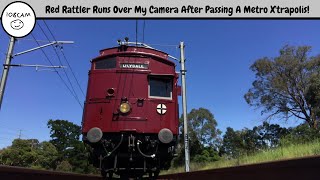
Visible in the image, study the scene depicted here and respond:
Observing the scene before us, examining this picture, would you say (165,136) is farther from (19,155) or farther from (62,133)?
(62,133)

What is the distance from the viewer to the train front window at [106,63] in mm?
10456

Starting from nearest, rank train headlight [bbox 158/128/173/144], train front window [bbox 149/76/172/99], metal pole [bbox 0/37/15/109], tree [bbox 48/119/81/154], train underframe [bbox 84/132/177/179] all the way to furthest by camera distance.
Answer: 1. train headlight [bbox 158/128/173/144]
2. train underframe [bbox 84/132/177/179]
3. train front window [bbox 149/76/172/99]
4. metal pole [bbox 0/37/15/109]
5. tree [bbox 48/119/81/154]

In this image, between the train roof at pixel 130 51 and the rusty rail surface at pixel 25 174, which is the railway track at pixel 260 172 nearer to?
the rusty rail surface at pixel 25 174

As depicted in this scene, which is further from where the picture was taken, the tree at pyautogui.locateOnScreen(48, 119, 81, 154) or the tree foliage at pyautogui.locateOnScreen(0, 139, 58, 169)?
the tree at pyautogui.locateOnScreen(48, 119, 81, 154)

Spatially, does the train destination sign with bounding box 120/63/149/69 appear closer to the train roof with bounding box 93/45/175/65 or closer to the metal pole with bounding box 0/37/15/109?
the train roof with bounding box 93/45/175/65

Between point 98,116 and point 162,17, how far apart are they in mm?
4022

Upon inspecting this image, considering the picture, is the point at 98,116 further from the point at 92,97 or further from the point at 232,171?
the point at 232,171

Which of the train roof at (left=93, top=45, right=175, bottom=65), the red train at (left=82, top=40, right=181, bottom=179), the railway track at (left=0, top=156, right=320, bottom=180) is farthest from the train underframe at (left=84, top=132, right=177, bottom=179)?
the railway track at (left=0, top=156, right=320, bottom=180)

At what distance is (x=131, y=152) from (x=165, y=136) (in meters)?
0.98

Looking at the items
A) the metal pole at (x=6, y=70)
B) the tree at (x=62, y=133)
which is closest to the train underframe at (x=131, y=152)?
the metal pole at (x=6, y=70)

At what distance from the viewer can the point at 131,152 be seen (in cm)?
986

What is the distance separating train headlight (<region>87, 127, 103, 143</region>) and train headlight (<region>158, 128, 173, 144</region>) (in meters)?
1.48

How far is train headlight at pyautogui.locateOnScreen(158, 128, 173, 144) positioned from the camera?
380 inches

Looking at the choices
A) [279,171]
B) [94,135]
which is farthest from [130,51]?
[279,171]
